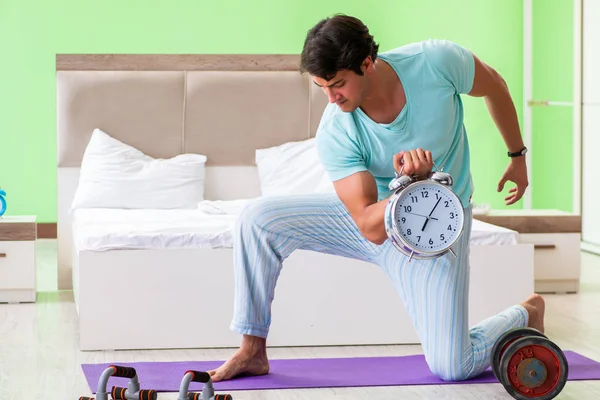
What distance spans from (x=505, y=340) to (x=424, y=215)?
0.55 meters

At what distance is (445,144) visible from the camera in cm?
248

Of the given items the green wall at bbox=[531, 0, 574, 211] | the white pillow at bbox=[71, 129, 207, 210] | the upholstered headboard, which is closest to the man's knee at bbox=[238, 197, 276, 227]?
the white pillow at bbox=[71, 129, 207, 210]

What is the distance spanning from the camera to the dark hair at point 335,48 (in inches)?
87.2

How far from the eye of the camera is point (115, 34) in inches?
235

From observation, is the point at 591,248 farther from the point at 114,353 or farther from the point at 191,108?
the point at 114,353

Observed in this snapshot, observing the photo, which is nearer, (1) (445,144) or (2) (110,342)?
(1) (445,144)

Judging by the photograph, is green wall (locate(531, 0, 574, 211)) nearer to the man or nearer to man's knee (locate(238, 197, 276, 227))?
the man

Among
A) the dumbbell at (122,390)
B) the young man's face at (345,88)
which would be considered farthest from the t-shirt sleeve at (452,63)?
the dumbbell at (122,390)

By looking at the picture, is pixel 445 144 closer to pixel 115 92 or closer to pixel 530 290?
pixel 530 290

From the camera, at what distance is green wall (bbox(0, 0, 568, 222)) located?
589 centimetres

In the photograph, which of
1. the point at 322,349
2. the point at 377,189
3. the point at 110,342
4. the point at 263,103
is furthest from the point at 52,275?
the point at 377,189

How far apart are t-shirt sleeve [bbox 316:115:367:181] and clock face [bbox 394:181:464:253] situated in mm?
245

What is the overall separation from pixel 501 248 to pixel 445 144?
100cm

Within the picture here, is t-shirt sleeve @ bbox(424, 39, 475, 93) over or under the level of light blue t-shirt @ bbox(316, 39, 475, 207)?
over
